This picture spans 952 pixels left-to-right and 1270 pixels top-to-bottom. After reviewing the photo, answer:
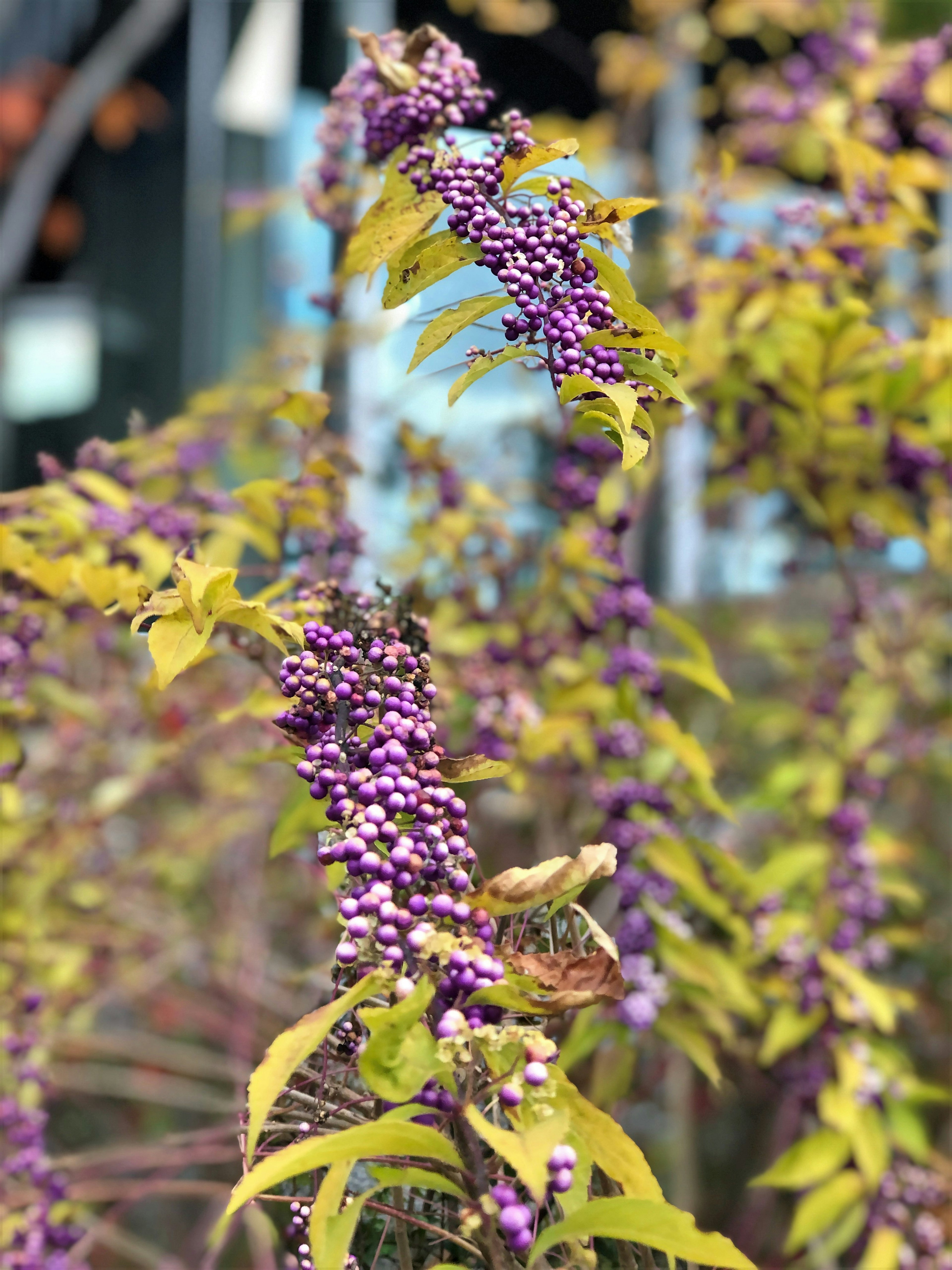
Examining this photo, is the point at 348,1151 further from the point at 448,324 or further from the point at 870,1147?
the point at 870,1147

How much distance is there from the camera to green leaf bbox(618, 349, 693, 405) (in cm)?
76

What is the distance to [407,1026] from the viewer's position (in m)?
0.62

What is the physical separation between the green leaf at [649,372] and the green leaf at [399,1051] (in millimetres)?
453

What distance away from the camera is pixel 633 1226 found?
0.64 m

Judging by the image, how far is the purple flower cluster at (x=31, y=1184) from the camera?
1.20 m

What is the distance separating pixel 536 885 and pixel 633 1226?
0.71ft

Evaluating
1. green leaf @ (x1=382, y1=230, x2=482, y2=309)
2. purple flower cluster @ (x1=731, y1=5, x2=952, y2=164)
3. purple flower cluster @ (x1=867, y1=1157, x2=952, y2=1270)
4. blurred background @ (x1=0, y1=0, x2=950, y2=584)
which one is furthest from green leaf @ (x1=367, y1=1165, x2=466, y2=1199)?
purple flower cluster @ (x1=731, y1=5, x2=952, y2=164)

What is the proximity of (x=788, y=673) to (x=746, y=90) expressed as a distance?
148cm

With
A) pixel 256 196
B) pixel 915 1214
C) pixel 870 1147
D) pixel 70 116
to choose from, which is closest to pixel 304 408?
pixel 870 1147

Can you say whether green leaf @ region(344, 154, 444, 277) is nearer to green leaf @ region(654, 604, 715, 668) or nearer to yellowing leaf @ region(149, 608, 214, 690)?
yellowing leaf @ region(149, 608, 214, 690)

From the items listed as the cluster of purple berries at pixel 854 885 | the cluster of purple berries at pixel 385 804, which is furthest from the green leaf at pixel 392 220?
the cluster of purple berries at pixel 854 885

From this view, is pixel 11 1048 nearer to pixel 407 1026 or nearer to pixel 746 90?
pixel 407 1026

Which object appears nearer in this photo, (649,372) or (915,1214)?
(649,372)

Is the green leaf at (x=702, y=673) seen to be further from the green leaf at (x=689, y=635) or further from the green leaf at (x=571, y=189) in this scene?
the green leaf at (x=571, y=189)
